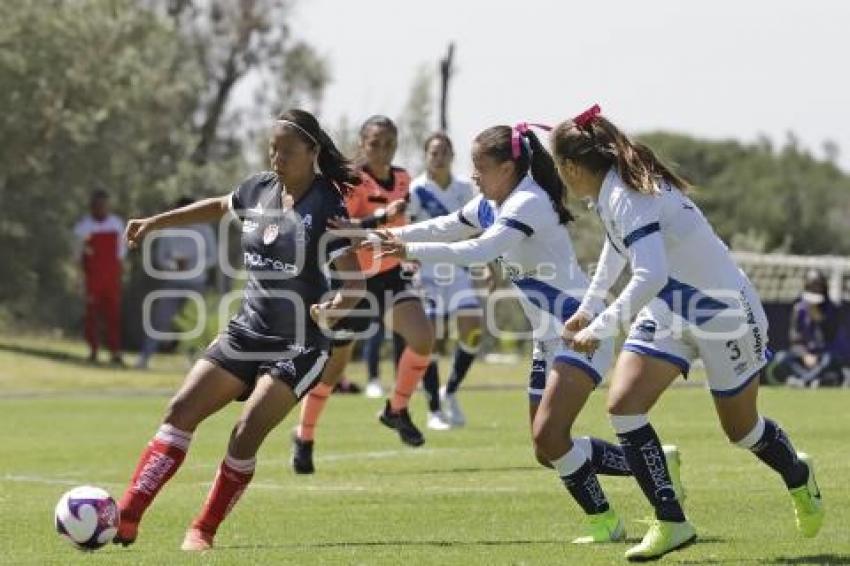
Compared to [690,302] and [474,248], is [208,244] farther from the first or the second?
[690,302]

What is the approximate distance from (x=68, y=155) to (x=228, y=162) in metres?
13.6

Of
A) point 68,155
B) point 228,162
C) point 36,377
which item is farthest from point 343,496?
point 228,162

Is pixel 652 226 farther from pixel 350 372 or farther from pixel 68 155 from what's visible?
pixel 68 155

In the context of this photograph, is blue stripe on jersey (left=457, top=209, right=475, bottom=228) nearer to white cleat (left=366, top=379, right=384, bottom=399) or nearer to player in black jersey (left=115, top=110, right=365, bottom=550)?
player in black jersey (left=115, top=110, right=365, bottom=550)

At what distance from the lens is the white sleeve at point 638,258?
30.3 ft

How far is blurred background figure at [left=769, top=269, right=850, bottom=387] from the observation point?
1064 inches

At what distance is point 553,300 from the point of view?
1088 cm

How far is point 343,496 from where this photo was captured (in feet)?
42.1

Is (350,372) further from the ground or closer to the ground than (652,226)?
closer to the ground

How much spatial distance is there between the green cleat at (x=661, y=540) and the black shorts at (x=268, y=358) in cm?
187

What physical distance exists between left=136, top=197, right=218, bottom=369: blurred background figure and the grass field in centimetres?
655

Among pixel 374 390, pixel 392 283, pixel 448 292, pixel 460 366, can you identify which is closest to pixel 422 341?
pixel 392 283

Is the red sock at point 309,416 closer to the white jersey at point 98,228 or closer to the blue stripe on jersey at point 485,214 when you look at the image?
the blue stripe on jersey at point 485,214

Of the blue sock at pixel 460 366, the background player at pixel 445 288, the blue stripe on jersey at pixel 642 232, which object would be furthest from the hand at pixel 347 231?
the blue sock at pixel 460 366
